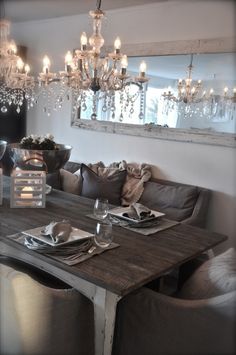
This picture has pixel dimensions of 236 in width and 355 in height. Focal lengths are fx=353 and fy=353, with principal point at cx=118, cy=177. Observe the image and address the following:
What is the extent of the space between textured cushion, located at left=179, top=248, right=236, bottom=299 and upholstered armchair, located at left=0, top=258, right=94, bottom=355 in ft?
1.47

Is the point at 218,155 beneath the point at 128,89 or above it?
beneath

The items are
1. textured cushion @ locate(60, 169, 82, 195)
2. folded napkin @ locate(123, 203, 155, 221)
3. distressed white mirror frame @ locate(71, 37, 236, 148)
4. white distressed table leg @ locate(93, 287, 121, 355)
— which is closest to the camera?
white distressed table leg @ locate(93, 287, 121, 355)

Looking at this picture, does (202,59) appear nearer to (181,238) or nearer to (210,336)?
(181,238)

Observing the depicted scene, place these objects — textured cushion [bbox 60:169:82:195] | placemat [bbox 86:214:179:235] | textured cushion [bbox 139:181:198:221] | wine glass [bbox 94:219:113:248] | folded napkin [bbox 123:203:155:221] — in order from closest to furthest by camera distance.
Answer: wine glass [bbox 94:219:113:248], placemat [bbox 86:214:179:235], folded napkin [bbox 123:203:155:221], textured cushion [bbox 139:181:198:221], textured cushion [bbox 60:169:82:195]

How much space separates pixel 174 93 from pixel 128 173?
0.79 m

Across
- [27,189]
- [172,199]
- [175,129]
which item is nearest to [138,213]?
[27,189]

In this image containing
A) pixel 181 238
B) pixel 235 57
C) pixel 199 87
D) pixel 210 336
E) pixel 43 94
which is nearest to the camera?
pixel 210 336

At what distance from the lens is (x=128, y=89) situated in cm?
307

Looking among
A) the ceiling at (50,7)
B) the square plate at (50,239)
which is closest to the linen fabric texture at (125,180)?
the ceiling at (50,7)

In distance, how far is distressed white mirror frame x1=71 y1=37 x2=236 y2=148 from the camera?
266 cm

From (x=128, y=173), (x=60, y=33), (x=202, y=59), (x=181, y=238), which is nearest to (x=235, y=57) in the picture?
(x=202, y=59)

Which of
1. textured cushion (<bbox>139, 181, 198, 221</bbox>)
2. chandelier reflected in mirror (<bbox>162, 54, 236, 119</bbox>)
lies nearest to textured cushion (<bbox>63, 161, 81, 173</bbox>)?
textured cushion (<bbox>139, 181, 198, 221</bbox>)

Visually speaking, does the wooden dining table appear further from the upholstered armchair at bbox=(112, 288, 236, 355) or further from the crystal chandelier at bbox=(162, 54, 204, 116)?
the crystal chandelier at bbox=(162, 54, 204, 116)

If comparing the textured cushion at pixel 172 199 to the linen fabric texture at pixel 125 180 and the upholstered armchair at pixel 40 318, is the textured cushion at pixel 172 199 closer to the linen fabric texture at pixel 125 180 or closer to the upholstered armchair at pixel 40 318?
the linen fabric texture at pixel 125 180
